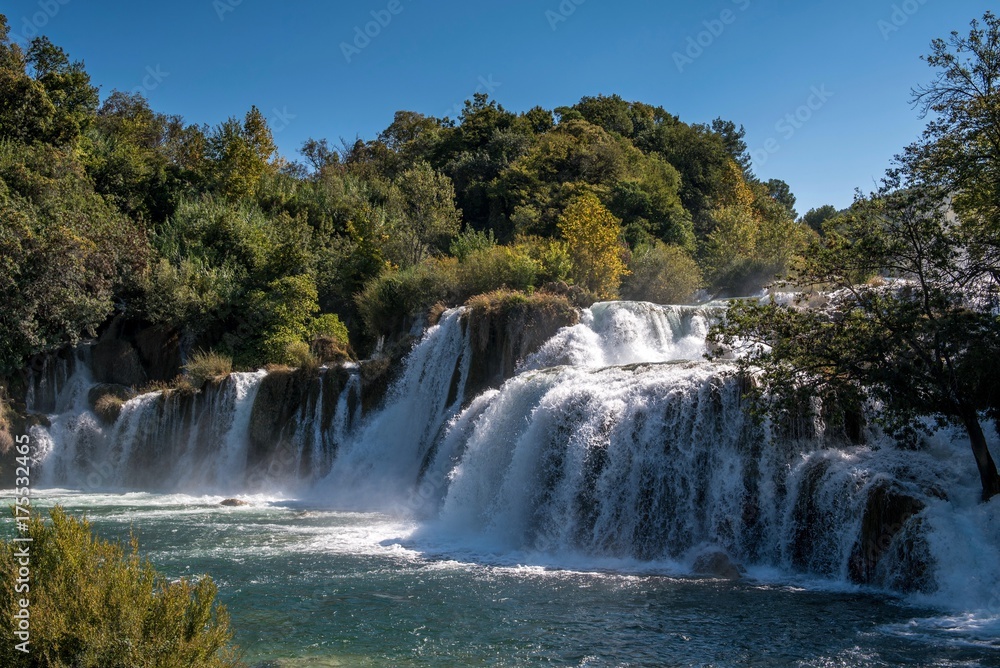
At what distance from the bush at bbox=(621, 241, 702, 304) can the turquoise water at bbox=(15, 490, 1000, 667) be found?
786 inches

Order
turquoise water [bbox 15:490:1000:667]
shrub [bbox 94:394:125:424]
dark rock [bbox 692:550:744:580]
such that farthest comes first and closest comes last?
shrub [bbox 94:394:125:424] < dark rock [bbox 692:550:744:580] < turquoise water [bbox 15:490:1000:667]

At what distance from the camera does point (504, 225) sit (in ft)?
147

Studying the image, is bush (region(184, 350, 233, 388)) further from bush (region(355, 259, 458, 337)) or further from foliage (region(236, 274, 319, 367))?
bush (region(355, 259, 458, 337))

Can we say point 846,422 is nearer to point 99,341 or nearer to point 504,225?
point 99,341

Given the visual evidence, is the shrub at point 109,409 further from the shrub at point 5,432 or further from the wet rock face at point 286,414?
the wet rock face at point 286,414

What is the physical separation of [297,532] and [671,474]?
26.8 ft

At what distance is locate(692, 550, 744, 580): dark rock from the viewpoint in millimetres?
13133

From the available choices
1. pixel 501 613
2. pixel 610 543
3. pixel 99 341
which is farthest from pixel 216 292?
pixel 501 613

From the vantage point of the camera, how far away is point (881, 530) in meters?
A: 12.3

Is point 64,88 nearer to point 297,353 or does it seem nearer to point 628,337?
point 297,353

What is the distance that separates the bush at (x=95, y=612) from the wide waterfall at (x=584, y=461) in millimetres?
9298

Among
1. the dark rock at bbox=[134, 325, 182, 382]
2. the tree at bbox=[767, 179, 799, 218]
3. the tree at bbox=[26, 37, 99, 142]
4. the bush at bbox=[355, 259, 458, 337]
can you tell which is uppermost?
the tree at bbox=[767, 179, 799, 218]

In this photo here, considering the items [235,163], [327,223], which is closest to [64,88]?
[235,163]

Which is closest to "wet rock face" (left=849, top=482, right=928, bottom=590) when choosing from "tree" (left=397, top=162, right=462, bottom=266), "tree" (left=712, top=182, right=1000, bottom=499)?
"tree" (left=712, top=182, right=1000, bottom=499)
